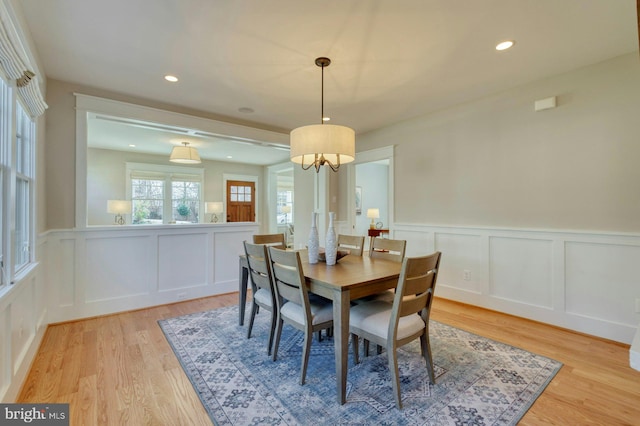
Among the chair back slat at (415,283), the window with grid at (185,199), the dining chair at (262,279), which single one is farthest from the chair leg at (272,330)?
the window with grid at (185,199)

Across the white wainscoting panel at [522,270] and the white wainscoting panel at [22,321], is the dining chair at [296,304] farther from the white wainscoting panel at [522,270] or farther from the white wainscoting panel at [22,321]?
the white wainscoting panel at [522,270]

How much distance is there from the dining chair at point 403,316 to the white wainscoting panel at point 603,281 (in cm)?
192

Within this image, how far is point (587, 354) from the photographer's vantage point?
7.75 feet

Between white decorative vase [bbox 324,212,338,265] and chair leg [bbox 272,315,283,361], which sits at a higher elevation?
white decorative vase [bbox 324,212,338,265]

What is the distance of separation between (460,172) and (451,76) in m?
1.27

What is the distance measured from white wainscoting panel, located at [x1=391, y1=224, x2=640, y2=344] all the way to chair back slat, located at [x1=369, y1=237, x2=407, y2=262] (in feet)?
4.45

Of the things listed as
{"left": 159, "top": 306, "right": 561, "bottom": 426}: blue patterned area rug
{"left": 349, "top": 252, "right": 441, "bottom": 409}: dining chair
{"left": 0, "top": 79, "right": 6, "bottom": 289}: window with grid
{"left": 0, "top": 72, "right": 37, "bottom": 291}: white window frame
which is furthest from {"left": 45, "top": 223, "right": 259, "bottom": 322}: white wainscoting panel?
{"left": 349, "top": 252, "right": 441, "bottom": 409}: dining chair

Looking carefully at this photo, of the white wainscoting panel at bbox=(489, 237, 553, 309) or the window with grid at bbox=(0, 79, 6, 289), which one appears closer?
the window with grid at bbox=(0, 79, 6, 289)

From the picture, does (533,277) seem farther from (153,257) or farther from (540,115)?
(153,257)

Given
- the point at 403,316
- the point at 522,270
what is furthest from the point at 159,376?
the point at 522,270

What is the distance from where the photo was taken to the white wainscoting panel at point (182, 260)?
3.59m

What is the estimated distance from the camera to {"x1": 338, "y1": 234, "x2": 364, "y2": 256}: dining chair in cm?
301

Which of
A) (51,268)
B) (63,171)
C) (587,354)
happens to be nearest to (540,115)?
(587,354)

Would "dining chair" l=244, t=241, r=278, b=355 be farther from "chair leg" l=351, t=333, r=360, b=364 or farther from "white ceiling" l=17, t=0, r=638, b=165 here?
"white ceiling" l=17, t=0, r=638, b=165
